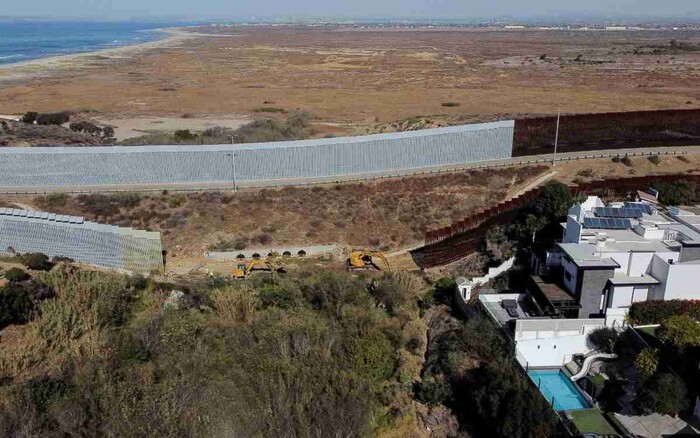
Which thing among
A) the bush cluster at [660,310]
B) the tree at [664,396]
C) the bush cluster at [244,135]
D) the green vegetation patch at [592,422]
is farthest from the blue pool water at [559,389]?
A: the bush cluster at [244,135]

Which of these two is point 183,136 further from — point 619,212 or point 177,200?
point 619,212

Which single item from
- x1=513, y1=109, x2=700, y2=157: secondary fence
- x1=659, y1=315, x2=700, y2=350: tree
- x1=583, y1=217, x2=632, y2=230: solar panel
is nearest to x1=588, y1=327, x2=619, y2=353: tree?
x1=659, y1=315, x2=700, y2=350: tree

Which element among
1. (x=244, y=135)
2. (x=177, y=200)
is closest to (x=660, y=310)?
(x=177, y=200)

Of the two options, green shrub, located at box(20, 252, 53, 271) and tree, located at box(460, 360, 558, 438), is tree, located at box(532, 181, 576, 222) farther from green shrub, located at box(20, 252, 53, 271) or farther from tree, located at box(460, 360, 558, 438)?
green shrub, located at box(20, 252, 53, 271)

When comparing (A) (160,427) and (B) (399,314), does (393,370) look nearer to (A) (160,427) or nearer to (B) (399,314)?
(B) (399,314)

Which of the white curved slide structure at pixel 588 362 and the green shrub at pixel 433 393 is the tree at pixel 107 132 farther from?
the white curved slide structure at pixel 588 362
